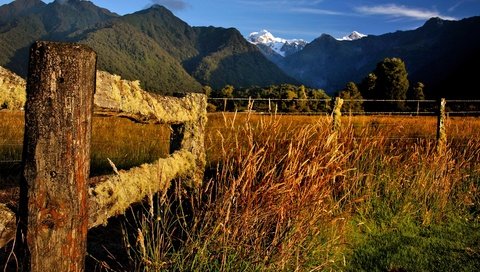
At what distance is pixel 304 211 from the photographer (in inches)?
144

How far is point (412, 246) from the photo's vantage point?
5199mm

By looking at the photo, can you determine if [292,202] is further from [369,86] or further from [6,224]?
[369,86]

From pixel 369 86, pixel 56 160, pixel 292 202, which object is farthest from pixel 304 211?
pixel 369 86

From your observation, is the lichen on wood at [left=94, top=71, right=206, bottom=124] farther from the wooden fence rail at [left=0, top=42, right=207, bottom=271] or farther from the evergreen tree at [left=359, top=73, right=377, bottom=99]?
the evergreen tree at [left=359, top=73, right=377, bottom=99]

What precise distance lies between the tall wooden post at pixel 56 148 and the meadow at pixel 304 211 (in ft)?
1.28

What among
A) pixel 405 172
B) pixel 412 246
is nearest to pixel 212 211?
pixel 412 246

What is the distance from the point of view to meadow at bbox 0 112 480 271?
119 inches

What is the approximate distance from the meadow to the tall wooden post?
389mm

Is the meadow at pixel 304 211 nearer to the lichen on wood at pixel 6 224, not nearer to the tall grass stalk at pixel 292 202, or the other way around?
the tall grass stalk at pixel 292 202

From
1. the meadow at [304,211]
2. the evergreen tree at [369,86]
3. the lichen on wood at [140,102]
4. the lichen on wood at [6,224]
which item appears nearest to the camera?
the lichen on wood at [6,224]

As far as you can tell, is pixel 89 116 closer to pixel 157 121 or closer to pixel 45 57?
pixel 45 57

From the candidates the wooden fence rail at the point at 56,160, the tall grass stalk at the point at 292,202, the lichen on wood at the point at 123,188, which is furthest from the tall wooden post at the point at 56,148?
the tall grass stalk at the point at 292,202

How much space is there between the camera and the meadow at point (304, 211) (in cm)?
303

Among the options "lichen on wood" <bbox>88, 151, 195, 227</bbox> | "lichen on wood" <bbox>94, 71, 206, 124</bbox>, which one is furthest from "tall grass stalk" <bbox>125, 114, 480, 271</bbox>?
"lichen on wood" <bbox>94, 71, 206, 124</bbox>
